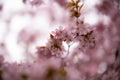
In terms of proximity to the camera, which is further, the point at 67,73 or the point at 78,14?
the point at 78,14

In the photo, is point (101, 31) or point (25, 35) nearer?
point (101, 31)

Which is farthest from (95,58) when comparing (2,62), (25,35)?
(2,62)

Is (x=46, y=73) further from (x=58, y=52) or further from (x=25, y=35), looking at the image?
(x=25, y=35)

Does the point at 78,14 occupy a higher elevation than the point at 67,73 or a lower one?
higher

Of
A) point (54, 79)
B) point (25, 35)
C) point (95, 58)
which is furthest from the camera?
point (25, 35)

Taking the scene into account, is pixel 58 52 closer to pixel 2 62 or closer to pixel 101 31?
pixel 2 62

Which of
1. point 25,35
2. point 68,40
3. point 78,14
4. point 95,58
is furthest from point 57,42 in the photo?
point 25,35

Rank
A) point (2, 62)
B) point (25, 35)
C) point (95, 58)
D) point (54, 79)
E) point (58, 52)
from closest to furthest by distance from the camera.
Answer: point (54, 79)
point (2, 62)
point (58, 52)
point (95, 58)
point (25, 35)

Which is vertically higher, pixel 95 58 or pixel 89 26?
pixel 89 26

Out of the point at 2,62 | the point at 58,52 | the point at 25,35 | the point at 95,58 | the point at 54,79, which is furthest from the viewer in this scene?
the point at 25,35

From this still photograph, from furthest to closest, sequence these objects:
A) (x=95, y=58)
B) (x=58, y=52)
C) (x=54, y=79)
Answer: (x=95, y=58) → (x=58, y=52) → (x=54, y=79)
